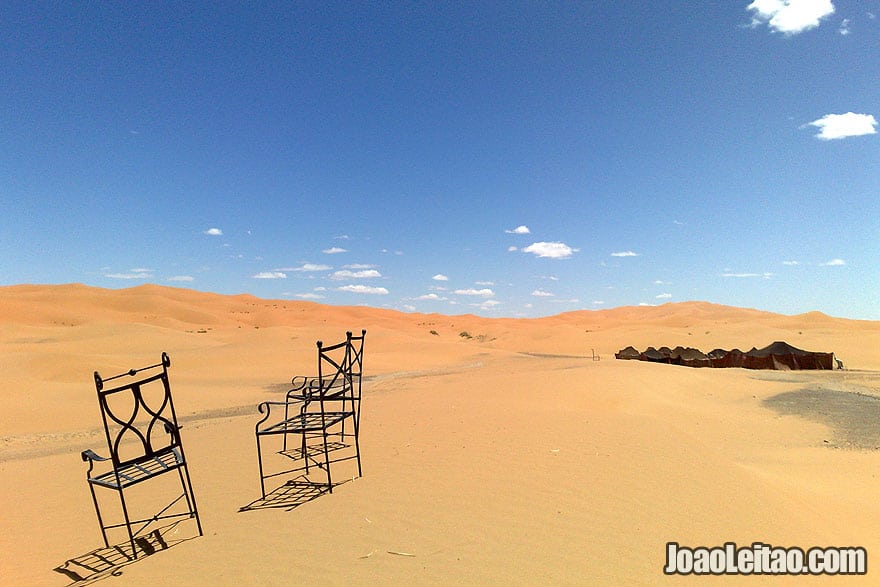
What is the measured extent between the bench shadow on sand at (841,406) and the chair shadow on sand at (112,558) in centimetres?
1275

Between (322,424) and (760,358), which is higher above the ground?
(760,358)

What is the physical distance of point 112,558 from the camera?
5.08 m

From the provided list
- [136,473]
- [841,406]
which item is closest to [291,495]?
[136,473]

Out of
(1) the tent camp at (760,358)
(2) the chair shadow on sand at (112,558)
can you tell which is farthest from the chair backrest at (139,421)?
(1) the tent camp at (760,358)

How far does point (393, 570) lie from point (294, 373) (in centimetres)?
2531

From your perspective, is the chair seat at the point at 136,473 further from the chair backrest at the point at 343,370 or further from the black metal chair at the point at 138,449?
the chair backrest at the point at 343,370

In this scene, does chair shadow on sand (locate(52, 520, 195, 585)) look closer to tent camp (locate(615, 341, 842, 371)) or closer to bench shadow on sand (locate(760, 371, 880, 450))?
bench shadow on sand (locate(760, 371, 880, 450))

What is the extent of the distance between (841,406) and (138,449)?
19902 millimetres

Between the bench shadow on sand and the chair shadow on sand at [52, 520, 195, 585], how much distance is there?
12746mm

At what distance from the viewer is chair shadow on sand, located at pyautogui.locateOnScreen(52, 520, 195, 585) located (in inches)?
185

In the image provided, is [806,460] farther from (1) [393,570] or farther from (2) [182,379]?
(2) [182,379]

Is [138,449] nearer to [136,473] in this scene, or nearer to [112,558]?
[136,473]

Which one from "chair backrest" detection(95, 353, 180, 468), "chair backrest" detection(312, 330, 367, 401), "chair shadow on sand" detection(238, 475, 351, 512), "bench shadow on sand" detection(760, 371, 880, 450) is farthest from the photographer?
"bench shadow on sand" detection(760, 371, 880, 450)

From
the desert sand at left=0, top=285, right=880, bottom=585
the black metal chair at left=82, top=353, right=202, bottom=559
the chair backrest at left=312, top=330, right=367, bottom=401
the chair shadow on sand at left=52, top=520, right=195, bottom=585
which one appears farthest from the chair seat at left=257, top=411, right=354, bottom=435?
the chair shadow on sand at left=52, top=520, right=195, bottom=585
